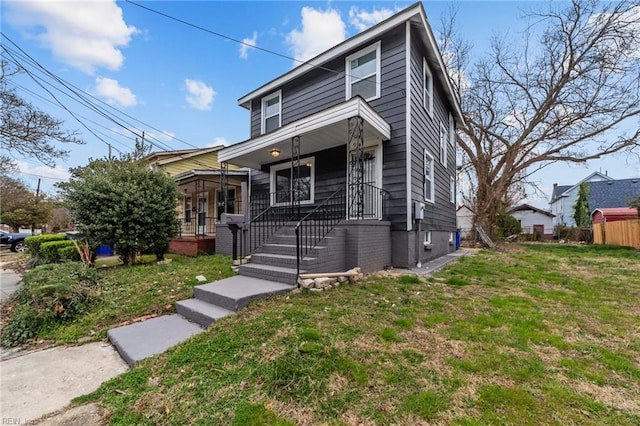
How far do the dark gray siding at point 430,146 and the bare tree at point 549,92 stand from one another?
676 cm

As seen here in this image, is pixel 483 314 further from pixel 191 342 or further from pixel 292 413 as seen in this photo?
pixel 191 342

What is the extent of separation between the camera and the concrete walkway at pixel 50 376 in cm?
221

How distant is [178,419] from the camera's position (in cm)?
196

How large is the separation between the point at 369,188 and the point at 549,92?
13913mm

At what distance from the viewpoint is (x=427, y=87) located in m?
8.42

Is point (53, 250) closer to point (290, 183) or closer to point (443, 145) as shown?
point (290, 183)

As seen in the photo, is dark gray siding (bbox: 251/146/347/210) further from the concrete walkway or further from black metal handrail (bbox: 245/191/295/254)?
the concrete walkway

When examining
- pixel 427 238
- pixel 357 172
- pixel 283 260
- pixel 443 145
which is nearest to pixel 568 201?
pixel 443 145

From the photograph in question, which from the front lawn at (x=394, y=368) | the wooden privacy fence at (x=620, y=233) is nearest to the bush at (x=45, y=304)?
the front lawn at (x=394, y=368)

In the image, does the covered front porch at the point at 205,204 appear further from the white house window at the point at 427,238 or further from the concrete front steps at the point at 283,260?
the white house window at the point at 427,238

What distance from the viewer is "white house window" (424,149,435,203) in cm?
784

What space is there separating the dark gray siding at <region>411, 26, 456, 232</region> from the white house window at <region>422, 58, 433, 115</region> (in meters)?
0.23

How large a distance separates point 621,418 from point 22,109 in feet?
46.5

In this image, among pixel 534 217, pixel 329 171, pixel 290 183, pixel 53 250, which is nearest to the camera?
pixel 329 171
